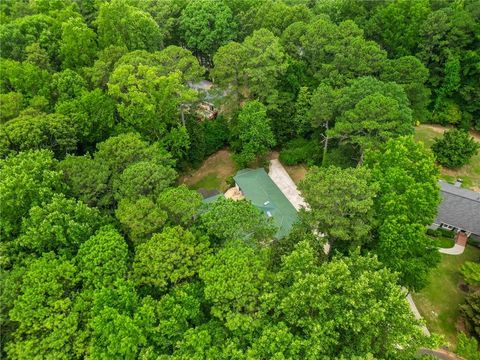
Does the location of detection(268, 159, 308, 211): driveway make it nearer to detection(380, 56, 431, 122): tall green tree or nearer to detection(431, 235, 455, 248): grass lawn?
detection(431, 235, 455, 248): grass lawn

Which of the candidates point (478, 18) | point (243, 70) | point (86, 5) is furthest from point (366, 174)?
point (86, 5)

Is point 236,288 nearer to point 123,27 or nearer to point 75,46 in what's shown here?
point 75,46

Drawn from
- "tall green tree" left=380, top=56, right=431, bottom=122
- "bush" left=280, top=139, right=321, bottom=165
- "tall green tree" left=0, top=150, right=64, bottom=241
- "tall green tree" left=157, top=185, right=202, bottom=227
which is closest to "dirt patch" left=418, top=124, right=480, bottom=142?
"tall green tree" left=380, top=56, right=431, bottom=122

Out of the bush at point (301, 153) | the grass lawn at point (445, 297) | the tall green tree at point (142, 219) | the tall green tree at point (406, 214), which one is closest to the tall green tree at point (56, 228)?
the tall green tree at point (142, 219)

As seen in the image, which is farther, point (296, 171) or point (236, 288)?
point (296, 171)

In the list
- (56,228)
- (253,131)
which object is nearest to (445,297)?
(253,131)

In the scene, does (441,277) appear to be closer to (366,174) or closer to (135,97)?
(366,174)

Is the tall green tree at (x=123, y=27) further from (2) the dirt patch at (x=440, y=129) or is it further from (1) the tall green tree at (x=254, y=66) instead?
(2) the dirt patch at (x=440, y=129)
